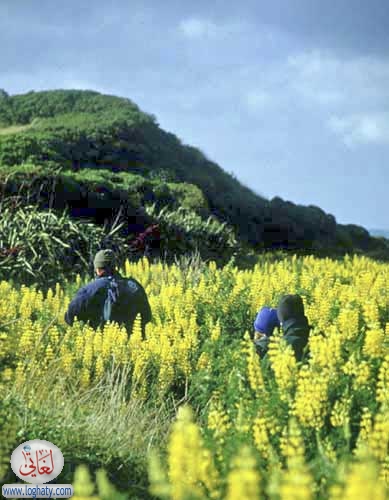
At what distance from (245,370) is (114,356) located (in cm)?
171

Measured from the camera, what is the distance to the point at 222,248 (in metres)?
18.1

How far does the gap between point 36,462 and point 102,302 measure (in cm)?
380

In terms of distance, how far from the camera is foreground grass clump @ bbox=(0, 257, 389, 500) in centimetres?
329

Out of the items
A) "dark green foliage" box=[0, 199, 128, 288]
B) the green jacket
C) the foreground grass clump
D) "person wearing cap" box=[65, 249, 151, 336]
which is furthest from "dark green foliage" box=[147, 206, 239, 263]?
the green jacket

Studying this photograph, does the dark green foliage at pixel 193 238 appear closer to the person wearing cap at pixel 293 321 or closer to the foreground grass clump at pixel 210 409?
the foreground grass clump at pixel 210 409

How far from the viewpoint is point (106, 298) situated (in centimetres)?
822

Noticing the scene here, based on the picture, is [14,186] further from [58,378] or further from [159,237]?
[58,378]

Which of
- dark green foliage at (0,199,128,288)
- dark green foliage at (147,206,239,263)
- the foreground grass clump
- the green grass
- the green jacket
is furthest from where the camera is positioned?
dark green foliage at (147,206,239,263)

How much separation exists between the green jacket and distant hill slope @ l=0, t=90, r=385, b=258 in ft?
44.5

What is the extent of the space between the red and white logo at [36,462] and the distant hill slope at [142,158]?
606 inches

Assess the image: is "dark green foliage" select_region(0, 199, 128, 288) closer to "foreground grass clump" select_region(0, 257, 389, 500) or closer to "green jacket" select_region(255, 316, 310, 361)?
"foreground grass clump" select_region(0, 257, 389, 500)

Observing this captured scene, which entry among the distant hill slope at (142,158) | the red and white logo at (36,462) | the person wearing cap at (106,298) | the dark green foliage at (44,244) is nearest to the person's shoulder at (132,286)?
the person wearing cap at (106,298)

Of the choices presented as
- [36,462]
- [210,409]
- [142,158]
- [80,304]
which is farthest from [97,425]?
[142,158]

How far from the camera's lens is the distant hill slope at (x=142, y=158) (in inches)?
972
